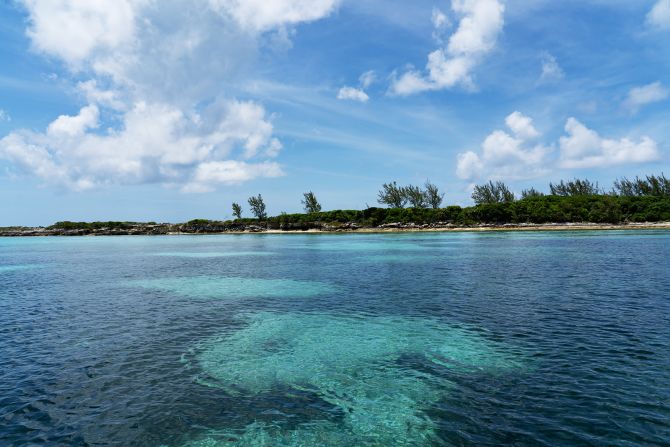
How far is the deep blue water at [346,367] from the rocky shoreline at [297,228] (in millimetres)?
115352

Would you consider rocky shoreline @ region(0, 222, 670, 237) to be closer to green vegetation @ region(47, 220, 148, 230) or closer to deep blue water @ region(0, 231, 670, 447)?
green vegetation @ region(47, 220, 148, 230)

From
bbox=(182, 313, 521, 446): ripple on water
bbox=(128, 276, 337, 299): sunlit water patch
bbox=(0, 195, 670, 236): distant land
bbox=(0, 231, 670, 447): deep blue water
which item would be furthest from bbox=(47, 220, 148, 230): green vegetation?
bbox=(182, 313, 521, 446): ripple on water

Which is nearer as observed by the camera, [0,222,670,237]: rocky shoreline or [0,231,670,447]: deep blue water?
[0,231,670,447]: deep blue water

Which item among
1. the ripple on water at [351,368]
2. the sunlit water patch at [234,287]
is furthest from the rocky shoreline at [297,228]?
the ripple on water at [351,368]

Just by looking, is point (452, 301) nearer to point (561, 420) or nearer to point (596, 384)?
point (596, 384)

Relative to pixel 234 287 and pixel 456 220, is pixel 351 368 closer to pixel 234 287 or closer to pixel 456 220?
pixel 234 287

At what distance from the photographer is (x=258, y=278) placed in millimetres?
39344

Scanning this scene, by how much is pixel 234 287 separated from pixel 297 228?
137944mm

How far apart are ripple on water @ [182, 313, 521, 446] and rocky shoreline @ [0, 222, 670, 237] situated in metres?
128

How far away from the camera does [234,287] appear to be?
34.1 meters

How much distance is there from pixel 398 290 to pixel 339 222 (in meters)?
137

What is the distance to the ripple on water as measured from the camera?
10.1 m

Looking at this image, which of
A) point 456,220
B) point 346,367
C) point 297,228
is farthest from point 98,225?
point 346,367

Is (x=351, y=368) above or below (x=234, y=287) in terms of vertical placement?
below
